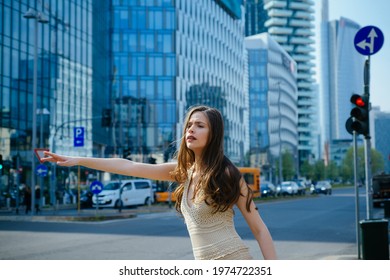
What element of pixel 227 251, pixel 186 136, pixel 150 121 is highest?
pixel 150 121

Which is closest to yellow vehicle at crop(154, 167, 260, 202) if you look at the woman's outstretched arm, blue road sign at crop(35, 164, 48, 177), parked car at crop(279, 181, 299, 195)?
parked car at crop(279, 181, 299, 195)

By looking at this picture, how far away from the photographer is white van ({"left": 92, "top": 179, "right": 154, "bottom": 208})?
28792 millimetres

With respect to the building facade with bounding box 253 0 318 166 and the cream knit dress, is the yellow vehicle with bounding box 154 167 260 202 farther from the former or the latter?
the cream knit dress

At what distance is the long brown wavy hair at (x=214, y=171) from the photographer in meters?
2.30

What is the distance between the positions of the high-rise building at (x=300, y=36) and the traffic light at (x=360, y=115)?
619 millimetres

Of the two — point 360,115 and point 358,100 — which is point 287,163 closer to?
point 360,115

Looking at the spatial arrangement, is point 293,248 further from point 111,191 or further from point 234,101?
point 234,101

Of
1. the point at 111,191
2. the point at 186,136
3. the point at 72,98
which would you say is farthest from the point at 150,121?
the point at 186,136

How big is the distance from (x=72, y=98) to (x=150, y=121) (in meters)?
17.5

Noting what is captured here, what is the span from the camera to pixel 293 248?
34.8ft

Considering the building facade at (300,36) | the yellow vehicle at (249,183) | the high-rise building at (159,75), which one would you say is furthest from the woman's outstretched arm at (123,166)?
the high-rise building at (159,75)

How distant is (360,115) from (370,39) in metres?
3.14

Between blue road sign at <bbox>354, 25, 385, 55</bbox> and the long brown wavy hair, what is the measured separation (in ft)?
7.63

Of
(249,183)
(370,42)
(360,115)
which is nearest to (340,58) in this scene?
(360,115)
